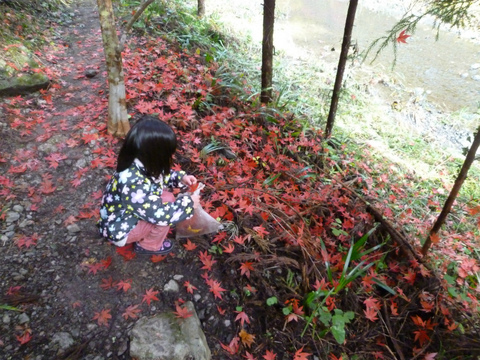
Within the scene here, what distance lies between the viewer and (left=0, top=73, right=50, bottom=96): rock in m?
3.92

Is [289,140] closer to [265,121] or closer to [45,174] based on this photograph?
[265,121]

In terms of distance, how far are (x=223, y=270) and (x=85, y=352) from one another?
1153 millimetres

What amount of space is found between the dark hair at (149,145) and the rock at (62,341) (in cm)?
121

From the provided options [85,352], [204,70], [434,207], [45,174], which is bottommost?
[434,207]

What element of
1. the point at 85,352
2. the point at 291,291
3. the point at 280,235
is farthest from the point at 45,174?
the point at 291,291

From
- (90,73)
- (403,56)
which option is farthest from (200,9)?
(403,56)

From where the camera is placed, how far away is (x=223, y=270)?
259 cm

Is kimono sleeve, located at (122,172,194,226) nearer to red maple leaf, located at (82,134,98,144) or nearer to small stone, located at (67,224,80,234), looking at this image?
small stone, located at (67,224,80,234)

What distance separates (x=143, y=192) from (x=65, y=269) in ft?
3.42

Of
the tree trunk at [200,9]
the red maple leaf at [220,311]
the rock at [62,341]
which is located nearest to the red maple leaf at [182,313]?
the red maple leaf at [220,311]

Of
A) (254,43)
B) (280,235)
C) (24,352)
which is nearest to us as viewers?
(24,352)

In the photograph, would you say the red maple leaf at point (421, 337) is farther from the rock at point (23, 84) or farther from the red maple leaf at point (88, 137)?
the rock at point (23, 84)

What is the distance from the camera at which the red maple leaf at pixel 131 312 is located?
85.6 inches

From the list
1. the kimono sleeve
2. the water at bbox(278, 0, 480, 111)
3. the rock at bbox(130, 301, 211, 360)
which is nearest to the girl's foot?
the kimono sleeve
